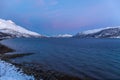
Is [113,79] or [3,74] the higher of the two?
[3,74]

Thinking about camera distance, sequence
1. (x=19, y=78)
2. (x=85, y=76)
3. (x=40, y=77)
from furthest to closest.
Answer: (x=85, y=76)
(x=40, y=77)
(x=19, y=78)

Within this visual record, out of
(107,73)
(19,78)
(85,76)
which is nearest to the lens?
(19,78)

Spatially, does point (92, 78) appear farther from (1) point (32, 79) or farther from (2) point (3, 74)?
(2) point (3, 74)

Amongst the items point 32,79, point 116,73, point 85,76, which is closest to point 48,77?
point 32,79

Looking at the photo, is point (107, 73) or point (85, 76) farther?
point (107, 73)

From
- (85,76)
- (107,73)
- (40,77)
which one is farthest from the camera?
(107,73)

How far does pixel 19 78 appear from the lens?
31.1 m

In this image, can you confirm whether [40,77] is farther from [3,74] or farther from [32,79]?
[3,74]

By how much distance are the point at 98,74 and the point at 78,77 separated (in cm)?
404

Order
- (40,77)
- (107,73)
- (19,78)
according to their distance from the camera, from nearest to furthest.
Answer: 1. (19,78)
2. (40,77)
3. (107,73)

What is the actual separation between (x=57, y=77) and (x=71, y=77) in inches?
86.3

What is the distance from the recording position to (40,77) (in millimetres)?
34531

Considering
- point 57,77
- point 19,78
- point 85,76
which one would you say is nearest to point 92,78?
point 85,76

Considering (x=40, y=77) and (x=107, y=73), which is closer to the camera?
(x=40, y=77)
